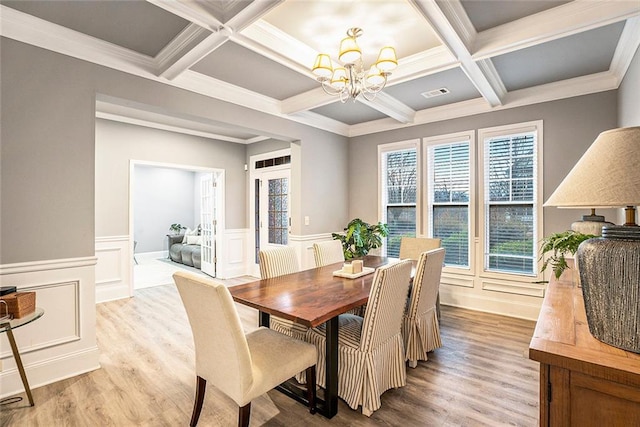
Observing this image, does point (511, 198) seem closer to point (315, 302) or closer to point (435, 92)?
point (435, 92)

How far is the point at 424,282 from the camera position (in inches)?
101

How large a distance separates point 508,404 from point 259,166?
16.9 ft

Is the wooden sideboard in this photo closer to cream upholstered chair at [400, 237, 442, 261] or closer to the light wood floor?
the light wood floor

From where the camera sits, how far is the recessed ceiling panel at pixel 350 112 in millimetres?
4293

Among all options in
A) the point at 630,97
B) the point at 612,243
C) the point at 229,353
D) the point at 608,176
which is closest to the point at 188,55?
the point at 229,353

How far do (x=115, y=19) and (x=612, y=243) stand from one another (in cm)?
320

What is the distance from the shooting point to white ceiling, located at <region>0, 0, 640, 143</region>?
2.18 meters

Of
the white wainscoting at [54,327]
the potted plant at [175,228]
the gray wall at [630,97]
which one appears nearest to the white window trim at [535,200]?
the gray wall at [630,97]

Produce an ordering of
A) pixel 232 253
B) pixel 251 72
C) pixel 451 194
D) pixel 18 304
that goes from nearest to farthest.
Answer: pixel 18 304
pixel 251 72
pixel 451 194
pixel 232 253

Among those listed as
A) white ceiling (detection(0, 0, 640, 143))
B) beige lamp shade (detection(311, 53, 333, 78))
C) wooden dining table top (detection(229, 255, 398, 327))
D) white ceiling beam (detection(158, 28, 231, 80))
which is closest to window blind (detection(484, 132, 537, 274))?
white ceiling (detection(0, 0, 640, 143))

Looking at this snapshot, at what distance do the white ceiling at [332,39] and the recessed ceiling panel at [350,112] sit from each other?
0.60 m

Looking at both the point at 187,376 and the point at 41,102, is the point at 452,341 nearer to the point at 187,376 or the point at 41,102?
the point at 187,376

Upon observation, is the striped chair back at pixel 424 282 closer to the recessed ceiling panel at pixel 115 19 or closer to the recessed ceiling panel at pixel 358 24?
the recessed ceiling panel at pixel 358 24

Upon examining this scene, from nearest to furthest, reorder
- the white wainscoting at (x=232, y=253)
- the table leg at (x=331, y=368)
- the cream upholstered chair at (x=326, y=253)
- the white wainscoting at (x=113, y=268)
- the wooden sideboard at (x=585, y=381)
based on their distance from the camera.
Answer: the wooden sideboard at (x=585, y=381)
the table leg at (x=331, y=368)
the cream upholstered chair at (x=326, y=253)
the white wainscoting at (x=113, y=268)
the white wainscoting at (x=232, y=253)
